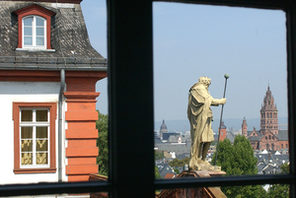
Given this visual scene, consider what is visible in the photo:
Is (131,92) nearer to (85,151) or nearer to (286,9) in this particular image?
(286,9)

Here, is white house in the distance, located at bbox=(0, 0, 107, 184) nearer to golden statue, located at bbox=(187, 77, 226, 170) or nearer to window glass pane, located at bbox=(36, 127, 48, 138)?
window glass pane, located at bbox=(36, 127, 48, 138)

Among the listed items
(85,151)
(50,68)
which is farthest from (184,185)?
(50,68)

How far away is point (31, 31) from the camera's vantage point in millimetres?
2688

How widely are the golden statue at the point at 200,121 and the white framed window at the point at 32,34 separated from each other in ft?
6.63

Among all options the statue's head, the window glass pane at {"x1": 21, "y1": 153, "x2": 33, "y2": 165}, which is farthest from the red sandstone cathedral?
the statue's head

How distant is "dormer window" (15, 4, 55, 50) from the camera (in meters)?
2.50

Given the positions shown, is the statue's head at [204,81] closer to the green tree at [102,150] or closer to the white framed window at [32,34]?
the white framed window at [32,34]

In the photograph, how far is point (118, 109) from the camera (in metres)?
0.58

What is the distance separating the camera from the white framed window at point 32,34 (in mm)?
2599

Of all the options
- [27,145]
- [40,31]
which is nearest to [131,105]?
[40,31]

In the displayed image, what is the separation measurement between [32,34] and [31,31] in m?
0.06

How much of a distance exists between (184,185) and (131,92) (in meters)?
0.11

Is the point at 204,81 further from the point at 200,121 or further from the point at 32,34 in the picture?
the point at 32,34

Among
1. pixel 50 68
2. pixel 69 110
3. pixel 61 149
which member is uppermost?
pixel 50 68
